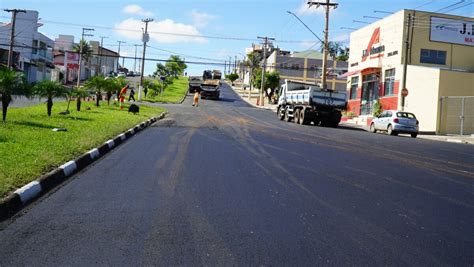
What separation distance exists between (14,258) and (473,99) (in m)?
32.0

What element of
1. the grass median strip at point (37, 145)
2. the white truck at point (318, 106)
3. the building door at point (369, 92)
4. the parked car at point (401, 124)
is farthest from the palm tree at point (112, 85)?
the building door at point (369, 92)

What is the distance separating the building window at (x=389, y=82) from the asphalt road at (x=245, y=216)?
2752 cm

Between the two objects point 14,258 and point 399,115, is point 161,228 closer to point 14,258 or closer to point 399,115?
point 14,258

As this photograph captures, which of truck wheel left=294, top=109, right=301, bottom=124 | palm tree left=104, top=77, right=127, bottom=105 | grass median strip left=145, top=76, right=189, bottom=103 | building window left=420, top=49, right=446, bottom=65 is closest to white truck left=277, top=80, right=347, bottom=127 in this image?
truck wheel left=294, top=109, right=301, bottom=124

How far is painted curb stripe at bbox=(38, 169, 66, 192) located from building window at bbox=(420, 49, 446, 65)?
34.4 meters

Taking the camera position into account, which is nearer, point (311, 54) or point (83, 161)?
point (83, 161)

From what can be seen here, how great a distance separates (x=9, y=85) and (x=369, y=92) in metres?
32.9

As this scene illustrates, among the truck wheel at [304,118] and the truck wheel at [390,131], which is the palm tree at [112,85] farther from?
the truck wheel at [390,131]

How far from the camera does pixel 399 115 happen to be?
29.1 meters

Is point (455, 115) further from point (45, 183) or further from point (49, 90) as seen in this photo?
point (45, 183)


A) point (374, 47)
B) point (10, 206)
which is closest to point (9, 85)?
point (10, 206)

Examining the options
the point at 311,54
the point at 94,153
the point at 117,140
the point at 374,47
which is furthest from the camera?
the point at 311,54

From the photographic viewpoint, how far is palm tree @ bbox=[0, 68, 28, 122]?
53.6 ft

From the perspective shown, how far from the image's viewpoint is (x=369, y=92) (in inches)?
1721
